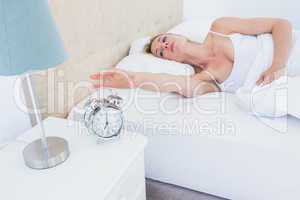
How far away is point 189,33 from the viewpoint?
5.89ft

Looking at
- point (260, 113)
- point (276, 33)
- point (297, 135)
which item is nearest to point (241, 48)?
point (276, 33)

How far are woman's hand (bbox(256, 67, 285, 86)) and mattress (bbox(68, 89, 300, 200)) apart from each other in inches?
6.4

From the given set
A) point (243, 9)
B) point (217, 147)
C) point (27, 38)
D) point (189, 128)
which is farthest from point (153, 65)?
point (243, 9)

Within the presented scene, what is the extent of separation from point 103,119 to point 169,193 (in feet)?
1.60

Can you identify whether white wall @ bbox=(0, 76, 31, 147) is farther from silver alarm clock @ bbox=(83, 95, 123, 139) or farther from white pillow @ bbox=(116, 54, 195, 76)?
white pillow @ bbox=(116, 54, 195, 76)

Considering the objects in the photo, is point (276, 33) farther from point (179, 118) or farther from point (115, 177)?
point (115, 177)

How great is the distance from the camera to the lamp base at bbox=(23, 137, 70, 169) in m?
0.82

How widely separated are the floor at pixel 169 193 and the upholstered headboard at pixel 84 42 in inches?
18.0

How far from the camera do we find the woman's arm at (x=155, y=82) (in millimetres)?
1315

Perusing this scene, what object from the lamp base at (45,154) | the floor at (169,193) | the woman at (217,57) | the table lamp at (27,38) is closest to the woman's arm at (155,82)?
the woman at (217,57)

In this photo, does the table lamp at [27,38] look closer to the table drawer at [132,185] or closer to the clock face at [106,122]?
the clock face at [106,122]

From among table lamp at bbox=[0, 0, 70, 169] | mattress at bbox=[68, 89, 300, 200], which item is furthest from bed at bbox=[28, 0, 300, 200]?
table lamp at bbox=[0, 0, 70, 169]

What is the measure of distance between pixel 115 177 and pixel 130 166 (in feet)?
0.27

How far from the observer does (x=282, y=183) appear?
1.01 metres
